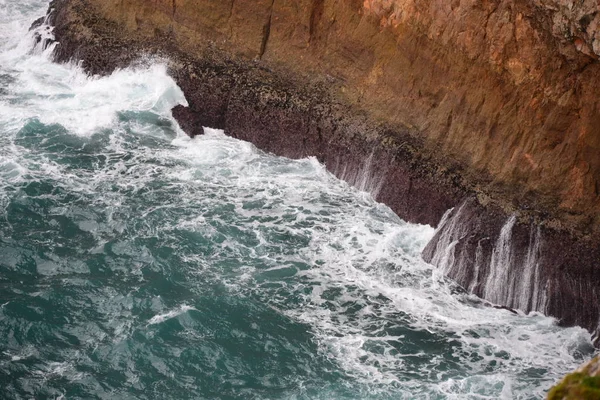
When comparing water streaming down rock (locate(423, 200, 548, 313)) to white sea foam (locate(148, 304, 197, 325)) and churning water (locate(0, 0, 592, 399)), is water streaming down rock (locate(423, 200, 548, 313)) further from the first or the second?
white sea foam (locate(148, 304, 197, 325))

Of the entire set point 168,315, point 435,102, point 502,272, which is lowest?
point 168,315

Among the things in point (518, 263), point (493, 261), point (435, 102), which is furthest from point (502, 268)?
point (435, 102)

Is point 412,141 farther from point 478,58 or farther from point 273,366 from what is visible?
point 273,366

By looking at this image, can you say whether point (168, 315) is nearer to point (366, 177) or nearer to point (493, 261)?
point (366, 177)

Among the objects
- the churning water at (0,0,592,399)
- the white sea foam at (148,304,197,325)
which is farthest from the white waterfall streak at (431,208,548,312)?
the white sea foam at (148,304,197,325)

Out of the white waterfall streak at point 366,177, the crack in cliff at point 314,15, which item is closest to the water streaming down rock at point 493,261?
the white waterfall streak at point 366,177
